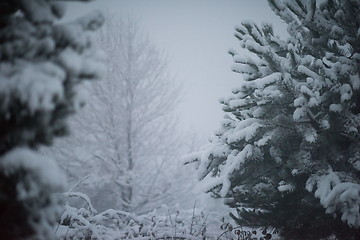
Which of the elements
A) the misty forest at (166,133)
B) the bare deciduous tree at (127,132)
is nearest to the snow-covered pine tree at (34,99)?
the misty forest at (166,133)

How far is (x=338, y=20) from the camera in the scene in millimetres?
3279

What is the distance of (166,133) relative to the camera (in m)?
8.09

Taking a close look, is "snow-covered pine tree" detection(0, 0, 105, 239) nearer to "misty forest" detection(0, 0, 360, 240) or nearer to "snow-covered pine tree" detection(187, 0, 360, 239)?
"misty forest" detection(0, 0, 360, 240)

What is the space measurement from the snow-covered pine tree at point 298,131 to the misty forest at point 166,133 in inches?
0.6

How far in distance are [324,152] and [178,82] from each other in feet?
20.8

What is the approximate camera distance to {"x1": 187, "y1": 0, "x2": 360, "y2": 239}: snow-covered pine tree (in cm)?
295

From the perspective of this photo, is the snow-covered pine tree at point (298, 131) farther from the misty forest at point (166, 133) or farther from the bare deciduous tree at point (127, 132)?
the bare deciduous tree at point (127, 132)

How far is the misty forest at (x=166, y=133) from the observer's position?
1.42 m

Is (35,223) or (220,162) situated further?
(220,162)

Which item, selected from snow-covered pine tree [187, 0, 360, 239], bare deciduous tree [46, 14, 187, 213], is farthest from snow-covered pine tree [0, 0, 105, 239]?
bare deciduous tree [46, 14, 187, 213]

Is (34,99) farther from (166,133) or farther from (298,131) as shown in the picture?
(166,133)

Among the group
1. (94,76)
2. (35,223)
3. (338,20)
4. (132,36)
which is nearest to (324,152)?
(338,20)

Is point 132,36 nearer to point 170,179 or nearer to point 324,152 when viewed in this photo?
point 170,179

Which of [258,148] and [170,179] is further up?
[170,179]
